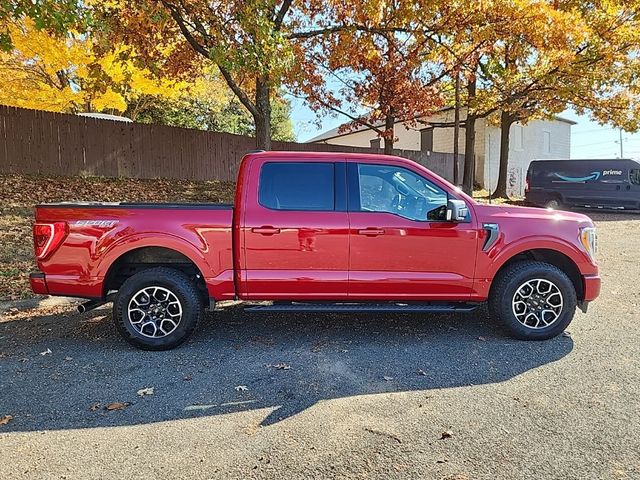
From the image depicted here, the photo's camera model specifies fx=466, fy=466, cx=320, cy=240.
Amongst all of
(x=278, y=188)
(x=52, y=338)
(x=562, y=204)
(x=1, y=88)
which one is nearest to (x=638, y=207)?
Answer: (x=562, y=204)

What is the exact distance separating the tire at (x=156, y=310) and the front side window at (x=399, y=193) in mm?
1988

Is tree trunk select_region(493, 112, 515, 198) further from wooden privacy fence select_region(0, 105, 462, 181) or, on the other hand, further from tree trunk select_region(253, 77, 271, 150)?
tree trunk select_region(253, 77, 271, 150)

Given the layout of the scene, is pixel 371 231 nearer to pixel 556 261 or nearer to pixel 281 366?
pixel 281 366

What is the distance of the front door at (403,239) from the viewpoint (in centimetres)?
467

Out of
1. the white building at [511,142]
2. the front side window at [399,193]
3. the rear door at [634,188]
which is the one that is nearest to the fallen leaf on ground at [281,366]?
the front side window at [399,193]

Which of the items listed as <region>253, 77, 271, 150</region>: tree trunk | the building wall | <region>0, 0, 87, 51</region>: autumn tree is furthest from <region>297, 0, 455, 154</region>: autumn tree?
the building wall

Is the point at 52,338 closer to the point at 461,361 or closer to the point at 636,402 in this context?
the point at 461,361

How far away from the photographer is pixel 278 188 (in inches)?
187

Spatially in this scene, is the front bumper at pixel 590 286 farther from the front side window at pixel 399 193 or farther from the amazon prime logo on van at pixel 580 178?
the amazon prime logo on van at pixel 580 178

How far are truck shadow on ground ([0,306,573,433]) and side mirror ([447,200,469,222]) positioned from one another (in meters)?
1.28

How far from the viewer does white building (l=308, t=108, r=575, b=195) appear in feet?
89.2

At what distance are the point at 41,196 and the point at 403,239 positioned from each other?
10244mm

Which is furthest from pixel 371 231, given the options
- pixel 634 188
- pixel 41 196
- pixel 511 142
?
pixel 511 142

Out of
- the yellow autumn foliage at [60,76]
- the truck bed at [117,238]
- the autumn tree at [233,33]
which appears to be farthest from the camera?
the yellow autumn foliage at [60,76]
